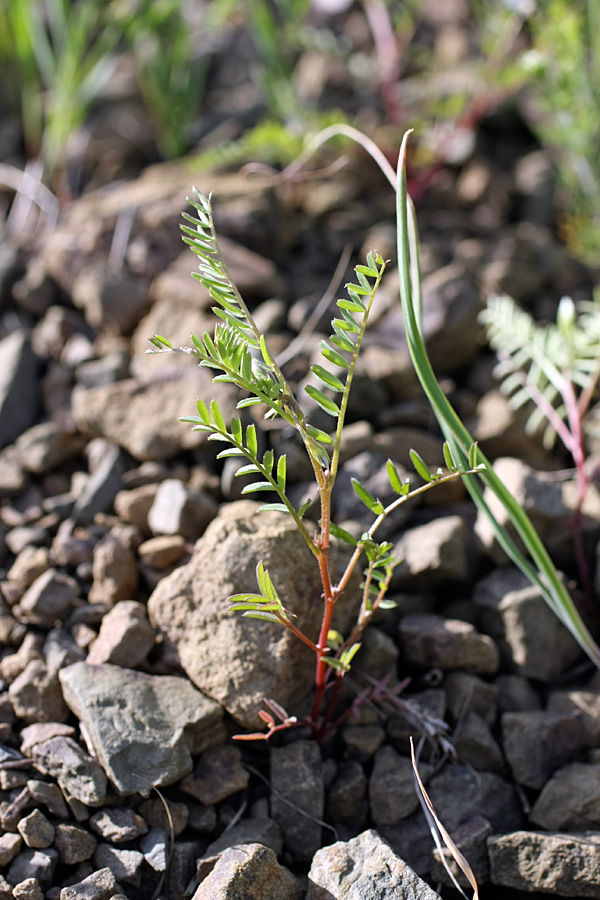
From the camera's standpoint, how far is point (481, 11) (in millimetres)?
2555

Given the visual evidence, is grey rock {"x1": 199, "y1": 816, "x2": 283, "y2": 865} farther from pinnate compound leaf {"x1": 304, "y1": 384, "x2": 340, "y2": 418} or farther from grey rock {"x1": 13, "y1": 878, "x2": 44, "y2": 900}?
pinnate compound leaf {"x1": 304, "y1": 384, "x2": 340, "y2": 418}

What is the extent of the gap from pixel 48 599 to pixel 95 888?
50 cm

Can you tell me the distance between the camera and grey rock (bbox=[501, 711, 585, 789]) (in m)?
1.27

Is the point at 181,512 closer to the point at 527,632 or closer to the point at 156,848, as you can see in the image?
the point at 156,848

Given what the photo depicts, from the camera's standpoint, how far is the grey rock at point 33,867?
106cm

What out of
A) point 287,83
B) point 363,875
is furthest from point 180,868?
point 287,83

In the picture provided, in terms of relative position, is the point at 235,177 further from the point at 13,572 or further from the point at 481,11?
the point at 13,572

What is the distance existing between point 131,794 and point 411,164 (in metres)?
1.89

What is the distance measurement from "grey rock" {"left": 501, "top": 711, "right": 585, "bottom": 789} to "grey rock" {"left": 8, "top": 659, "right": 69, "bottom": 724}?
745 millimetres

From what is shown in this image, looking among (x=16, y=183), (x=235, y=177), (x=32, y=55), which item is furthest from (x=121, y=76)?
(x=235, y=177)

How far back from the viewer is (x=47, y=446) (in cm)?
167

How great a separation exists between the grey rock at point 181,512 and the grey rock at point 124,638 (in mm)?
181

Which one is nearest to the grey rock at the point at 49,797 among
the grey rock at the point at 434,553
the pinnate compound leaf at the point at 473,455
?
the grey rock at the point at 434,553

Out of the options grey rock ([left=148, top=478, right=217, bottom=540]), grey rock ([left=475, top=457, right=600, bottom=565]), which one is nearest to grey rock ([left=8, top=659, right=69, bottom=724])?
grey rock ([left=148, top=478, right=217, bottom=540])
